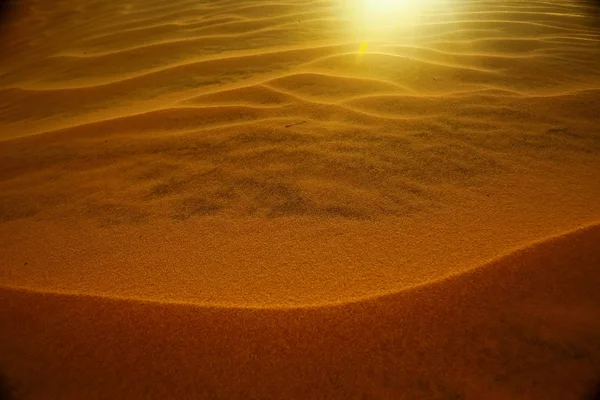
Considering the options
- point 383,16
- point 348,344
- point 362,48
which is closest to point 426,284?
point 348,344

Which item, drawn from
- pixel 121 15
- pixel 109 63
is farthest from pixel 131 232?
pixel 121 15

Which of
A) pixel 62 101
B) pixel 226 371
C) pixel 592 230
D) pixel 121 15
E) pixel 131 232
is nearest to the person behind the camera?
pixel 226 371

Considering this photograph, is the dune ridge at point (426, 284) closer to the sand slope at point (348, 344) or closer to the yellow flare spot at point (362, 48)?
the sand slope at point (348, 344)

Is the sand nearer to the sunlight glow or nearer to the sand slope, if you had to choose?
the sand slope

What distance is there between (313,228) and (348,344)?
12.3 inches

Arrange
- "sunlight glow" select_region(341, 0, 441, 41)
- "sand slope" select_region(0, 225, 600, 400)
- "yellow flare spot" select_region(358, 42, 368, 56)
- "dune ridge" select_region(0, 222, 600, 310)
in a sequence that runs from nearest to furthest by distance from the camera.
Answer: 1. "sand slope" select_region(0, 225, 600, 400)
2. "dune ridge" select_region(0, 222, 600, 310)
3. "yellow flare spot" select_region(358, 42, 368, 56)
4. "sunlight glow" select_region(341, 0, 441, 41)

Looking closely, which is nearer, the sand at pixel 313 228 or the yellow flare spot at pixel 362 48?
the sand at pixel 313 228

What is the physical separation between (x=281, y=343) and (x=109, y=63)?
2.12m

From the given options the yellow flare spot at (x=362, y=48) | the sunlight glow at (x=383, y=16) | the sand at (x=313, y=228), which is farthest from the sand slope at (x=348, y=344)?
the sunlight glow at (x=383, y=16)

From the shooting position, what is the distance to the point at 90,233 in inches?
38.3

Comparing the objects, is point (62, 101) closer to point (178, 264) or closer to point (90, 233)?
point (90, 233)

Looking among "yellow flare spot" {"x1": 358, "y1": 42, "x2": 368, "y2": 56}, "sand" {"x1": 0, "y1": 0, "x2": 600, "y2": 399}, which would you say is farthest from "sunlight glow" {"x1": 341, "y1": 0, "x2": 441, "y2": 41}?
"sand" {"x1": 0, "y1": 0, "x2": 600, "y2": 399}

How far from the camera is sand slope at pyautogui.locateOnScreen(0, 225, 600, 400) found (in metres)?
0.62

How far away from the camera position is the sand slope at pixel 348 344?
2.02ft
